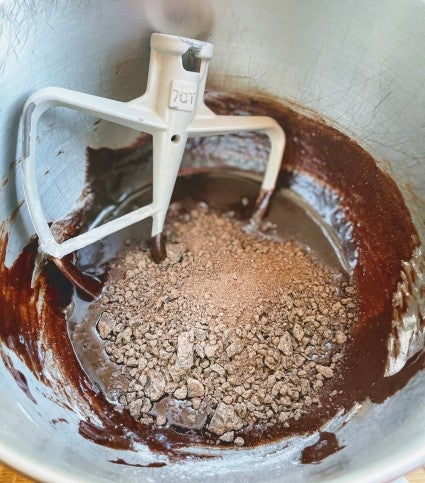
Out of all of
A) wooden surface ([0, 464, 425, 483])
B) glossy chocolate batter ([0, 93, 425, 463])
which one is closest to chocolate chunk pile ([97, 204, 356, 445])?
glossy chocolate batter ([0, 93, 425, 463])

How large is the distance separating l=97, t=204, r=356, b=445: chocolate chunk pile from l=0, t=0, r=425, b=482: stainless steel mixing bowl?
0.07 metres

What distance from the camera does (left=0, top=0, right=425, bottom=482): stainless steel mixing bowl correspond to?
0.61m

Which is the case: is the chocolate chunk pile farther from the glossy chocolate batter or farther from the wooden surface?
the wooden surface

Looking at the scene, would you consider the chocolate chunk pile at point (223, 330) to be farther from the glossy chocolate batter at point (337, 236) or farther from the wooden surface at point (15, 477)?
the wooden surface at point (15, 477)

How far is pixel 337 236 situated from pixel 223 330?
31cm

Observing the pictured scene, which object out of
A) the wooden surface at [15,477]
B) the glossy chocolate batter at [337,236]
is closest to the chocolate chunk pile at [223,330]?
the glossy chocolate batter at [337,236]

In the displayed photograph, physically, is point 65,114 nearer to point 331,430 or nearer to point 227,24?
point 227,24

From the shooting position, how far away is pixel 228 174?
3.38 ft

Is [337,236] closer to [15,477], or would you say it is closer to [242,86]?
[242,86]

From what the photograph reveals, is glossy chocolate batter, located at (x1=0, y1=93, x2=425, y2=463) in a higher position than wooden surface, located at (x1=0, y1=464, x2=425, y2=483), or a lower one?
higher

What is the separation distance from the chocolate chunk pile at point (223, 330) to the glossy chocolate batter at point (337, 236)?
3 cm

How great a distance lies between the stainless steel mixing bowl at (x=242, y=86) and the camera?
608 millimetres

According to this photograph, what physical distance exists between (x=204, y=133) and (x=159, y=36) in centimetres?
17

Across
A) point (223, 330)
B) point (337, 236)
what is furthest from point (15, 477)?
point (337, 236)
